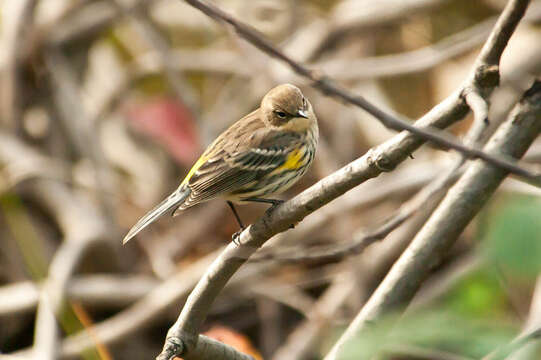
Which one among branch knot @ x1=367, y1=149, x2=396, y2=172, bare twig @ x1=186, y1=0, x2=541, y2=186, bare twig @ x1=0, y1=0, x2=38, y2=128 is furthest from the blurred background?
bare twig @ x1=186, y1=0, x2=541, y2=186

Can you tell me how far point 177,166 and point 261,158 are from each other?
320cm

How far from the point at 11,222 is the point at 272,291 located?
5.66 feet

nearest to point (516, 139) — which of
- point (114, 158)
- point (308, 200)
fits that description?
point (308, 200)

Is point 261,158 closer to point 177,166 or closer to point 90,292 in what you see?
point 90,292

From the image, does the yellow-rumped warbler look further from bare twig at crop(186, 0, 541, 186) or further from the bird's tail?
bare twig at crop(186, 0, 541, 186)

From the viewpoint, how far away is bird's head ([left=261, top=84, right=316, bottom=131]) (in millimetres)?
2541

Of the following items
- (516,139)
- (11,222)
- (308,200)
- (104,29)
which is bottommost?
(308,200)

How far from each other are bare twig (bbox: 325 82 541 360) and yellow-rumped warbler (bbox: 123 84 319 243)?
57cm

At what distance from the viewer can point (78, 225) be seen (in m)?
4.67

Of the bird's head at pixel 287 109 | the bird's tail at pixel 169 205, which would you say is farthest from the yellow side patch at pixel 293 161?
the bird's tail at pixel 169 205

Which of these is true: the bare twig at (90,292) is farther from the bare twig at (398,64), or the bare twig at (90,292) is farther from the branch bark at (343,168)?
the branch bark at (343,168)

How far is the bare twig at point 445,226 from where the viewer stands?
78.0 inches

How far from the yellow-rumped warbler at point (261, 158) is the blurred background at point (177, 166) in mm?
1367

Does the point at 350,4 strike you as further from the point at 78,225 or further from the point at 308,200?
the point at 308,200
